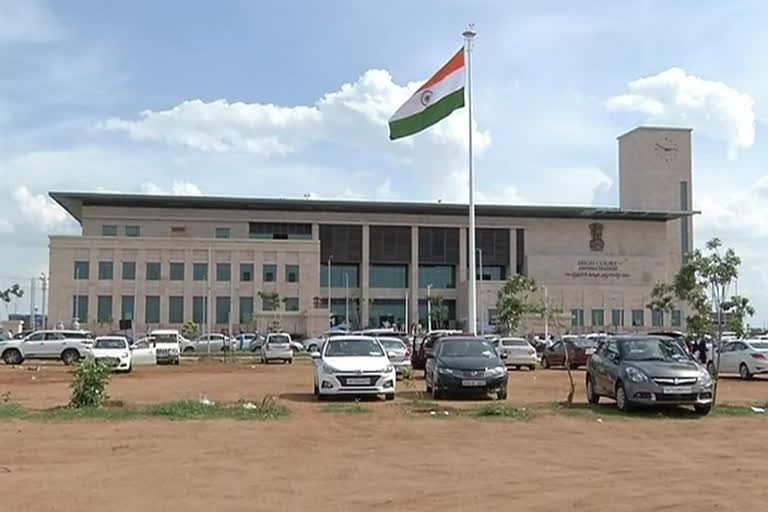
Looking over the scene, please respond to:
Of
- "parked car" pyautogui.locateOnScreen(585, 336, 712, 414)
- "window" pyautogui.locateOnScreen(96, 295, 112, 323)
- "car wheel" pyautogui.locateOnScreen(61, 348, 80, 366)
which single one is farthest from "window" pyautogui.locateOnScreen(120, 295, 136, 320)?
"parked car" pyautogui.locateOnScreen(585, 336, 712, 414)

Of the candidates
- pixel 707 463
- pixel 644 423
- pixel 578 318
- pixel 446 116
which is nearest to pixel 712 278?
pixel 644 423

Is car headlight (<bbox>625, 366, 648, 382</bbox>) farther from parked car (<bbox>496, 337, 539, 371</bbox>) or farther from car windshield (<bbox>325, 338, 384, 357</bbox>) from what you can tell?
parked car (<bbox>496, 337, 539, 371</bbox>)

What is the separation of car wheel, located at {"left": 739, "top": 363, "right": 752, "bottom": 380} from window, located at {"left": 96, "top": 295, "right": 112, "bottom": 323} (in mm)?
71955

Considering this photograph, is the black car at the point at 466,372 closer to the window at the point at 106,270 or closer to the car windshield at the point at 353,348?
the car windshield at the point at 353,348

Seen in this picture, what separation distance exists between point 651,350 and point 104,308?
82252mm

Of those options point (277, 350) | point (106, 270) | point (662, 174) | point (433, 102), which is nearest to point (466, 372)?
point (433, 102)

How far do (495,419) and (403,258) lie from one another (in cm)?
8795

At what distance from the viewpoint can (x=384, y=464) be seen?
11.7 meters

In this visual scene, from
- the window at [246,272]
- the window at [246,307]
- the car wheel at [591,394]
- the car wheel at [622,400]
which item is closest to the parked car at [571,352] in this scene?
the car wheel at [591,394]

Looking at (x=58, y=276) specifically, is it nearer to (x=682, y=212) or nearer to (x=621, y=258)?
(x=621, y=258)

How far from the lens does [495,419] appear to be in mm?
17156

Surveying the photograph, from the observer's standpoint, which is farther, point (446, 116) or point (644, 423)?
point (446, 116)

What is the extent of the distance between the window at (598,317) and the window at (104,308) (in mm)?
49736

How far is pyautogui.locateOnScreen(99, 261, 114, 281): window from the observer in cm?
9506
